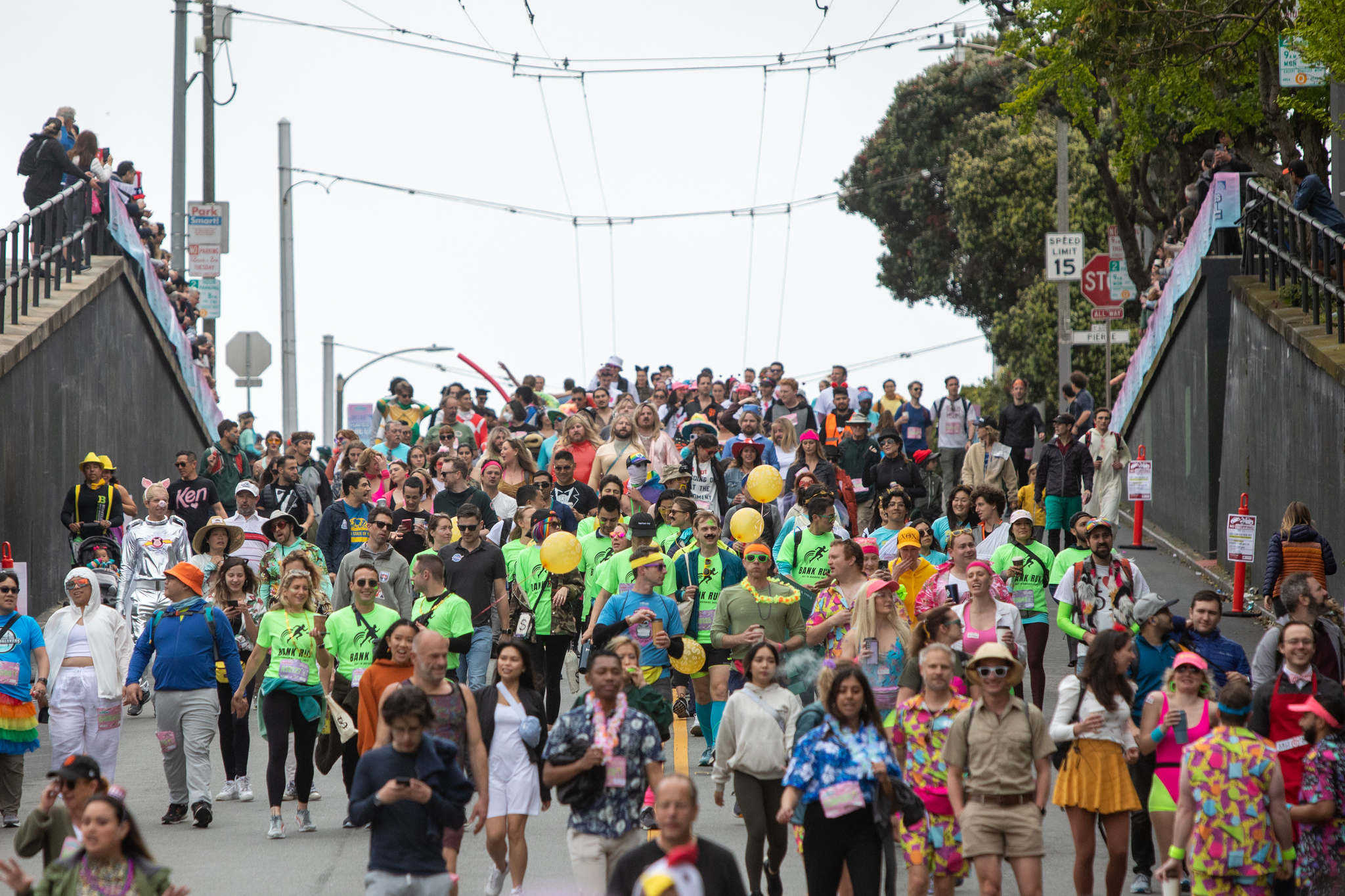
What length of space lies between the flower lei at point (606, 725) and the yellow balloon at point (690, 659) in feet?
9.97

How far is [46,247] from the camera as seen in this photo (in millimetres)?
18734

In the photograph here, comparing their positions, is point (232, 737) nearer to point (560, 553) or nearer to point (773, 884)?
point (560, 553)

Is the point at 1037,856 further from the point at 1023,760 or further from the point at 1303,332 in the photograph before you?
the point at 1303,332

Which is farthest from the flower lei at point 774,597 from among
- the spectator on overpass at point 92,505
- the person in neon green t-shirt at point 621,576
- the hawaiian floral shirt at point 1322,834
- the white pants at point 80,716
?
the spectator on overpass at point 92,505

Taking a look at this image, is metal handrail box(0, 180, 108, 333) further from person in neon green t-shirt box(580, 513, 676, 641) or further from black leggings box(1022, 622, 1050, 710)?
black leggings box(1022, 622, 1050, 710)

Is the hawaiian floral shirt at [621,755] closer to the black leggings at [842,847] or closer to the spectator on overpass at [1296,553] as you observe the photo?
the black leggings at [842,847]

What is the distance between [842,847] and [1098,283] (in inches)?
891

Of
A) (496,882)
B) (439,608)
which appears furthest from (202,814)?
(496,882)

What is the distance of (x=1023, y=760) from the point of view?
8109 mm

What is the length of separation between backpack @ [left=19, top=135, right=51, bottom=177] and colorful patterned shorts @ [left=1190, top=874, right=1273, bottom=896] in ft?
53.4

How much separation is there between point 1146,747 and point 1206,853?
1029 millimetres

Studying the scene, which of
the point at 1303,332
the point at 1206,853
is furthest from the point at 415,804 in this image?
the point at 1303,332

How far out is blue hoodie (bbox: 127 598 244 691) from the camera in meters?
11.1

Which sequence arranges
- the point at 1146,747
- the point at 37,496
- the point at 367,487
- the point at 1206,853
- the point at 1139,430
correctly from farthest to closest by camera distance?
the point at 1139,430, the point at 37,496, the point at 367,487, the point at 1146,747, the point at 1206,853
